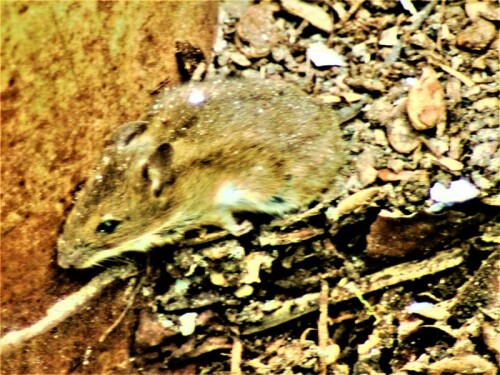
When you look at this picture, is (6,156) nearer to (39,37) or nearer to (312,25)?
(39,37)

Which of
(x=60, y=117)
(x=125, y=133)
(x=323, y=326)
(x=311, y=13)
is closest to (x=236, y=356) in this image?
(x=323, y=326)

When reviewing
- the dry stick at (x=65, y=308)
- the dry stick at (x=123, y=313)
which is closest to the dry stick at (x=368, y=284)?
the dry stick at (x=123, y=313)

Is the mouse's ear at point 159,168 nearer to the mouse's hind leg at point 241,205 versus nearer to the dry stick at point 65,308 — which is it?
the mouse's hind leg at point 241,205

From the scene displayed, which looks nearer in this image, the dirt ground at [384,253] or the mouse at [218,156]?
the dirt ground at [384,253]

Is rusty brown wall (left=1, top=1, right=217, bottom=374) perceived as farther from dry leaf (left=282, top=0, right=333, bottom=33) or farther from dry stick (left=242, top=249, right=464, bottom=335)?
dry stick (left=242, top=249, right=464, bottom=335)

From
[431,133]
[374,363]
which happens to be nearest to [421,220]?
[431,133]
